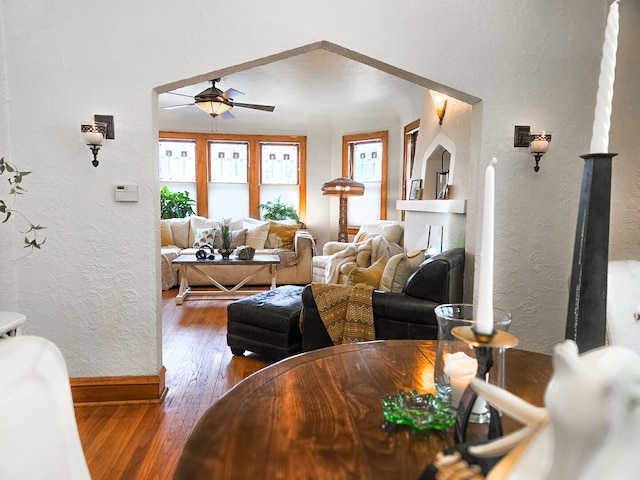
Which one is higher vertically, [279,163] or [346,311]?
[279,163]

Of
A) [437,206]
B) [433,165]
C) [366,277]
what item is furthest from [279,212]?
[366,277]

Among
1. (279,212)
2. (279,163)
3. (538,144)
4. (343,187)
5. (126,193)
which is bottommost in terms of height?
(279,212)

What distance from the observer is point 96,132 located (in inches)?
94.7

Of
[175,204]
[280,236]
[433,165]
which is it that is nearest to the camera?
[433,165]

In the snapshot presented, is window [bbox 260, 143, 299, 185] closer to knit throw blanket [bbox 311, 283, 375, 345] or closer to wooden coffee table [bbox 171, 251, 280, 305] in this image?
wooden coffee table [bbox 171, 251, 280, 305]

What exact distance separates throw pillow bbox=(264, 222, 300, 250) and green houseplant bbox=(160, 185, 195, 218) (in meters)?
1.55

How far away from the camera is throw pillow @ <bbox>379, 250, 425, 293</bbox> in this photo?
2990 mm

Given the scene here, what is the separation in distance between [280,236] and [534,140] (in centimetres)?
444

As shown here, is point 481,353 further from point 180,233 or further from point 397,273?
point 180,233

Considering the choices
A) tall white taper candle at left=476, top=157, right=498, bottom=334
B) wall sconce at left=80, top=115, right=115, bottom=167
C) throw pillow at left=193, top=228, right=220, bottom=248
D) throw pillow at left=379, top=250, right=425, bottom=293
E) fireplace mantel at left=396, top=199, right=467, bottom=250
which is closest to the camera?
tall white taper candle at left=476, top=157, right=498, bottom=334

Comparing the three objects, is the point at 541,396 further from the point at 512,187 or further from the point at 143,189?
the point at 143,189

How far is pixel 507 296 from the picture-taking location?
9.05 feet

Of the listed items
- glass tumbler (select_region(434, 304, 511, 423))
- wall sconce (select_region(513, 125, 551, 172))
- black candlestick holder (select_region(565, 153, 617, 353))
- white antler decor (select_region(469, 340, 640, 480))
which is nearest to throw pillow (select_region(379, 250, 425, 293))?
wall sconce (select_region(513, 125, 551, 172))

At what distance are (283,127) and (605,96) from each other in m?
6.94
